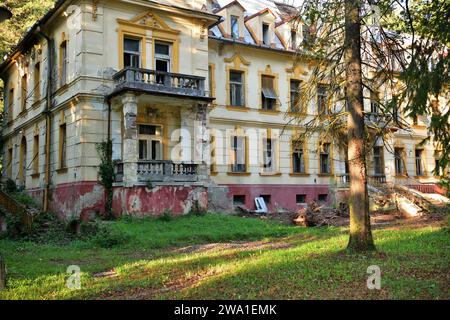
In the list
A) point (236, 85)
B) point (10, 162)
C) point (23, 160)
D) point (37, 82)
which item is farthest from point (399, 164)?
point (10, 162)

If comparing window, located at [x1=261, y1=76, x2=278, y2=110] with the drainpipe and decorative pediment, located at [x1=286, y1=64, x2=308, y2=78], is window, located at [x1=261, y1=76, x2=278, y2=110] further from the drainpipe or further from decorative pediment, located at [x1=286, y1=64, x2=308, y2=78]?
the drainpipe

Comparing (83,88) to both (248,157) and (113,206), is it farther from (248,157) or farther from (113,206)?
(248,157)

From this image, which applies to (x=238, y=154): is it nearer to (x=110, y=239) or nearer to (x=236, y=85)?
(x=236, y=85)

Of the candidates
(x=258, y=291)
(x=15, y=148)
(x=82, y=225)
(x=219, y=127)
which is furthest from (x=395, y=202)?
(x=15, y=148)

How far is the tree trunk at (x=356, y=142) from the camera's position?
9750mm

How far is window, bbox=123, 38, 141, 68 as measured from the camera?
19594 millimetres

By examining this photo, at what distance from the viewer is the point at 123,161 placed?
1792cm

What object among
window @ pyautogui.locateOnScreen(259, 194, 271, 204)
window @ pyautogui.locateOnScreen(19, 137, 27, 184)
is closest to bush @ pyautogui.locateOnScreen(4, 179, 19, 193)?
window @ pyautogui.locateOnScreen(19, 137, 27, 184)

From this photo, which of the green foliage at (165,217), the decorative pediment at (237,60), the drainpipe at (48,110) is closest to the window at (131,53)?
the drainpipe at (48,110)

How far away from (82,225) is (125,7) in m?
9.54

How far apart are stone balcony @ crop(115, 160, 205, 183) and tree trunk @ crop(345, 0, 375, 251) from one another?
979 centimetres

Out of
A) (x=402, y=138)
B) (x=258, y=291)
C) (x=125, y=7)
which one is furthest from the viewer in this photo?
(x=402, y=138)

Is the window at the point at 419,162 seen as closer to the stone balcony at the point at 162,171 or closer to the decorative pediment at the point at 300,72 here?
the decorative pediment at the point at 300,72

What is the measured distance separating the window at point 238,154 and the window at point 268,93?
262 centimetres
